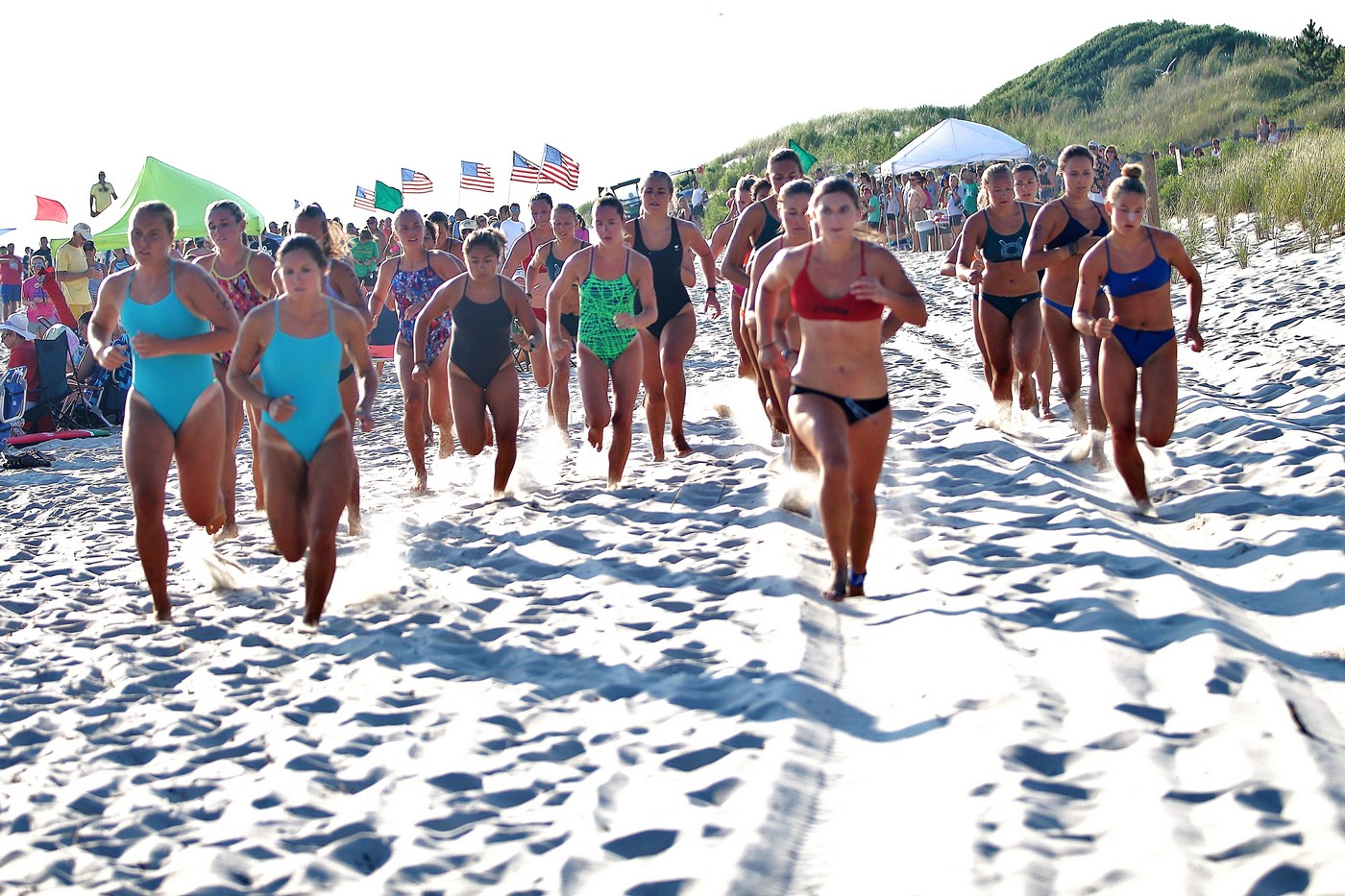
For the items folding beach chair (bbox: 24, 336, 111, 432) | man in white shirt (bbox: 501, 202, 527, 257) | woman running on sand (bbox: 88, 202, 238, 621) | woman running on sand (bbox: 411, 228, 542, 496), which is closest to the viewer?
woman running on sand (bbox: 88, 202, 238, 621)

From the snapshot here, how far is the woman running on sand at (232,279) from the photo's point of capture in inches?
273

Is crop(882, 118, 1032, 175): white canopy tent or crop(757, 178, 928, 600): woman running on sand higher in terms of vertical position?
crop(882, 118, 1032, 175): white canopy tent

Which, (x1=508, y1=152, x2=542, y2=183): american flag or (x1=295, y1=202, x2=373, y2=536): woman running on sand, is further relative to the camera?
(x1=508, y1=152, x2=542, y2=183): american flag

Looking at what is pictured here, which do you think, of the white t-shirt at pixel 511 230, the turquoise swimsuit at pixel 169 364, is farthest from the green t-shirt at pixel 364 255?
the turquoise swimsuit at pixel 169 364

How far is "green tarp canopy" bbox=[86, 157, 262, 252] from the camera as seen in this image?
19.5 meters

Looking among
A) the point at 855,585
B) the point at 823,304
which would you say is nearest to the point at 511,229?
the point at 823,304

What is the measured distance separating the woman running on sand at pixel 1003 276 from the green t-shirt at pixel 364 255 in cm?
931

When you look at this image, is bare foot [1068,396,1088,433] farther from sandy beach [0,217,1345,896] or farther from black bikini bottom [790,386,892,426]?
black bikini bottom [790,386,892,426]

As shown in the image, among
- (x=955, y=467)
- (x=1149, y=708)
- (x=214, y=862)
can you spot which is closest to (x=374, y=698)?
(x=214, y=862)

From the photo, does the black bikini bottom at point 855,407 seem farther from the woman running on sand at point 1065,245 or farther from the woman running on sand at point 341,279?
the woman running on sand at point 1065,245

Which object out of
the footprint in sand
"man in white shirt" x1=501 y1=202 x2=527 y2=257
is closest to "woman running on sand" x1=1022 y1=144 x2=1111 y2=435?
the footprint in sand

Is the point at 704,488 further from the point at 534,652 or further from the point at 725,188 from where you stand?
the point at 725,188

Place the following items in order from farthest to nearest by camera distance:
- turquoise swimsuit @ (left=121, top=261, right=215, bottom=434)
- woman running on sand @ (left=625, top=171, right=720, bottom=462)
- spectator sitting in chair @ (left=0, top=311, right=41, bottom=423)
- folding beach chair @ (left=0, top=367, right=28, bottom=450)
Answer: spectator sitting in chair @ (left=0, top=311, right=41, bottom=423), folding beach chair @ (left=0, top=367, right=28, bottom=450), woman running on sand @ (left=625, top=171, right=720, bottom=462), turquoise swimsuit @ (left=121, top=261, right=215, bottom=434)

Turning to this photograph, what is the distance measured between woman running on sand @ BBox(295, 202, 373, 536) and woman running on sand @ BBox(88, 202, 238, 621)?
38.4 inches
